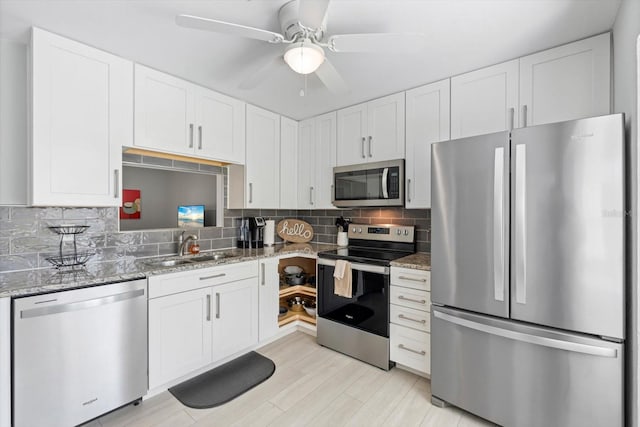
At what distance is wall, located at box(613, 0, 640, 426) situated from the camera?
1253mm

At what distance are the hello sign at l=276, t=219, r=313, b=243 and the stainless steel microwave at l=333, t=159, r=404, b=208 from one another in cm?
70

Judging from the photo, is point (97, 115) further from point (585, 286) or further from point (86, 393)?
point (585, 286)

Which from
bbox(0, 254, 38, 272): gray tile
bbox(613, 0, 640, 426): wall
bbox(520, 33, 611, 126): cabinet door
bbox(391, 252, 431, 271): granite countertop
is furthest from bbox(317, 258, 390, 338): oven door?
bbox(0, 254, 38, 272): gray tile

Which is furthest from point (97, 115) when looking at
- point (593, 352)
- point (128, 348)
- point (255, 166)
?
point (593, 352)

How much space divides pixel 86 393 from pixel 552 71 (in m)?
3.50

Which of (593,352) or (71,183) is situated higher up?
(71,183)

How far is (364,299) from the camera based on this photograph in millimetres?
2453

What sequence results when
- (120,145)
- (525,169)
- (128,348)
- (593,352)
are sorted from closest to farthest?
(593,352) < (525,169) < (128,348) < (120,145)

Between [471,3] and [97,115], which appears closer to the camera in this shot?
[471,3]

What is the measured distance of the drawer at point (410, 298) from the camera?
6.98ft

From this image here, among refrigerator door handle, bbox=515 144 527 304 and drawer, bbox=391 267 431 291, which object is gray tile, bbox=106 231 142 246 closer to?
drawer, bbox=391 267 431 291

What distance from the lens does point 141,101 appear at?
6.99 feet

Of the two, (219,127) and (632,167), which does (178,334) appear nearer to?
(219,127)

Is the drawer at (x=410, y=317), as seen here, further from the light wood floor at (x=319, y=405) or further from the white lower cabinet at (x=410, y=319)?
the light wood floor at (x=319, y=405)
